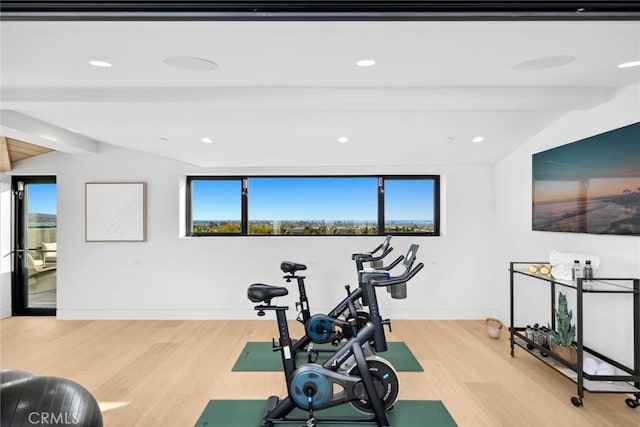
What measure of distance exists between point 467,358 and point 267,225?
3242 mm

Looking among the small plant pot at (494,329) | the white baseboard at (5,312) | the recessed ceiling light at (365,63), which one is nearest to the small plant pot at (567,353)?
the small plant pot at (494,329)

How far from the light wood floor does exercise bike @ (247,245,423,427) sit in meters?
0.48

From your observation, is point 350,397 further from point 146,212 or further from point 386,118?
point 146,212

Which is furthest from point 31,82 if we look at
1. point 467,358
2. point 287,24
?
point 467,358

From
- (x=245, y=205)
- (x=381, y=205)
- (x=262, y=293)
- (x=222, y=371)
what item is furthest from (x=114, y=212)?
(x=381, y=205)

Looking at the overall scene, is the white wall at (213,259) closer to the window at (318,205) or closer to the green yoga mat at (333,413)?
the window at (318,205)

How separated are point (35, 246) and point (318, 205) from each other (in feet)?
14.4

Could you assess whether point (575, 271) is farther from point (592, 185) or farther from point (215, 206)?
point (215, 206)

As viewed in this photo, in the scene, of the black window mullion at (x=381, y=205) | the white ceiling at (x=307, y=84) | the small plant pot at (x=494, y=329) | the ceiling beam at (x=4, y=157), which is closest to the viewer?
the white ceiling at (x=307, y=84)

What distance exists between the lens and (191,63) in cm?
241

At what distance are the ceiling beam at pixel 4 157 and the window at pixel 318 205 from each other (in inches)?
96.3

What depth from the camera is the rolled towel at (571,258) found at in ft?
10.6

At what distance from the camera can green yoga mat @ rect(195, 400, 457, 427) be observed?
Answer: 2.65m

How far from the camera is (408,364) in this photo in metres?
3.69
